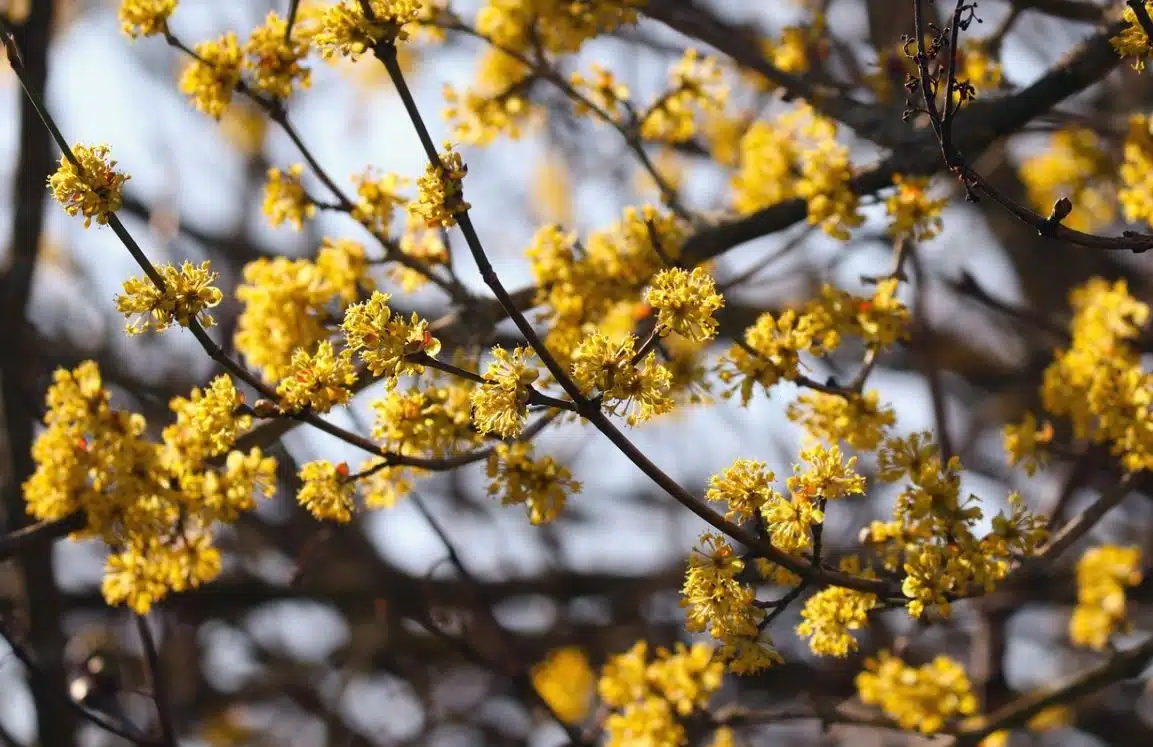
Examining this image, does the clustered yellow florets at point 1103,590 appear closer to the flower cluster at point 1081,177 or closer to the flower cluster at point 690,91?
the flower cluster at point 1081,177

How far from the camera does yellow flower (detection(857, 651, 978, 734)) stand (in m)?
4.38

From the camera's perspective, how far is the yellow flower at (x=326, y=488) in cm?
315

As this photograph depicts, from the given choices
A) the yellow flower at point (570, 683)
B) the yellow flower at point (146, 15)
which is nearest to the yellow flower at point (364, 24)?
the yellow flower at point (146, 15)

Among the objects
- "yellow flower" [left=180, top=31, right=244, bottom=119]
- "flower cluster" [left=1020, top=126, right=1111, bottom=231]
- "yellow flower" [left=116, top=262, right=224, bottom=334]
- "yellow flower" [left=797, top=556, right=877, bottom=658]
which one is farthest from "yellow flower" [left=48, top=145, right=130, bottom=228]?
"flower cluster" [left=1020, top=126, right=1111, bottom=231]

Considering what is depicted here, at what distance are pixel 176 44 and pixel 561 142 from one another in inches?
218

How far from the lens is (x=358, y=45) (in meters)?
2.84

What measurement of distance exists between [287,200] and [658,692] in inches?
90.0

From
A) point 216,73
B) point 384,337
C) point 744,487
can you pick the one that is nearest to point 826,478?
point 744,487

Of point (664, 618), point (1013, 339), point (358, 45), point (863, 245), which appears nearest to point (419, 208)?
point (358, 45)

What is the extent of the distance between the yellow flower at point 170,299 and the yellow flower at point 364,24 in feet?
2.14

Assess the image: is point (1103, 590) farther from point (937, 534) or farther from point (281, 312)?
point (281, 312)

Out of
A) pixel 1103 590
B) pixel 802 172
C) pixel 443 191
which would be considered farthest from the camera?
pixel 1103 590

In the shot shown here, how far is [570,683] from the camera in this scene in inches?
289

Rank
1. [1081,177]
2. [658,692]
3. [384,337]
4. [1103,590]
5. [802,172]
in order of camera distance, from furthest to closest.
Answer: [1081,177]
[1103,590]
[802,172]
[658,692]
[384,337]
